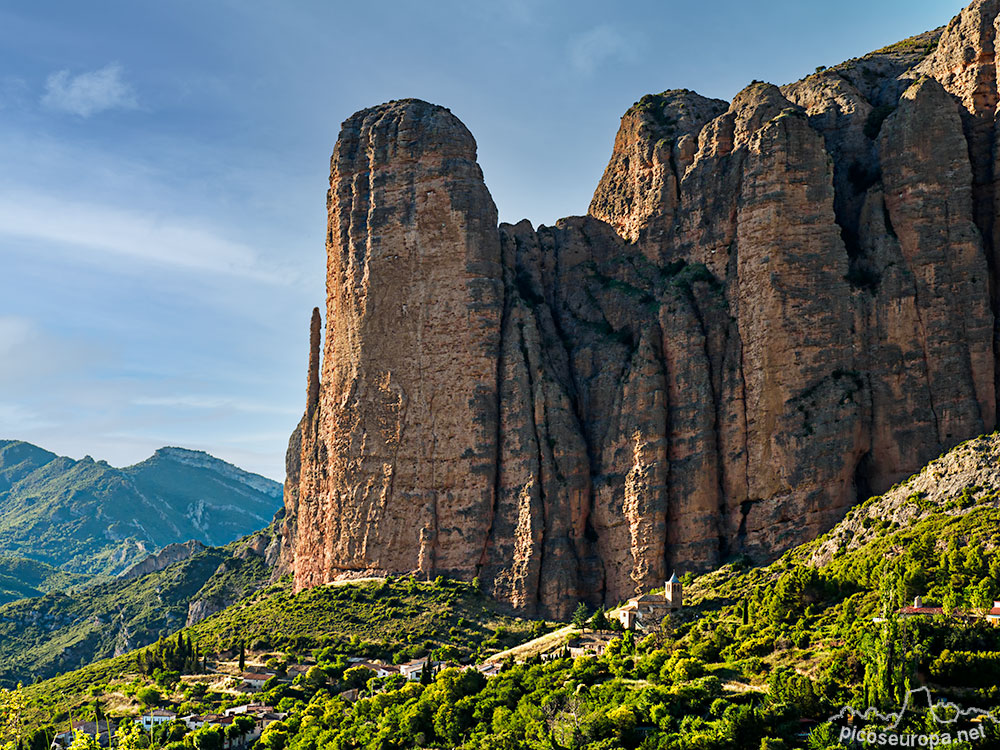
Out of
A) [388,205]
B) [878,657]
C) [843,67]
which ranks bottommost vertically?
[878,657]

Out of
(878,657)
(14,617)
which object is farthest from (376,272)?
(14,617)

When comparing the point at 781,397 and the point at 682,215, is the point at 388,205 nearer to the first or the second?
the point at 682,215

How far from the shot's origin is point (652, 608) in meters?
82.6

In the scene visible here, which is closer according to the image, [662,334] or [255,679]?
[255,679]

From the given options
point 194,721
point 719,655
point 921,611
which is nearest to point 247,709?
point 194,721

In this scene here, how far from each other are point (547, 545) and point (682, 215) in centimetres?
3293

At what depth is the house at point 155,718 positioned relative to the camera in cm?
7725

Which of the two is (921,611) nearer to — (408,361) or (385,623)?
(385,623)

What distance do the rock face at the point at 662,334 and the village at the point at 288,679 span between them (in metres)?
9.04

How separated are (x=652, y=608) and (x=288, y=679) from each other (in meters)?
28.7

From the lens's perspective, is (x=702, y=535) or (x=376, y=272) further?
(x=376, y=272)

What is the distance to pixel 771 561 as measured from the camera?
3401 inches

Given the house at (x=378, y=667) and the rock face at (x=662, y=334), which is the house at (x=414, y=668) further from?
the rock face at (x=662, y=334)

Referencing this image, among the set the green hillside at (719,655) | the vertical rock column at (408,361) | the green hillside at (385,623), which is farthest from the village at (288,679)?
the vertical rock column at (408,361)
